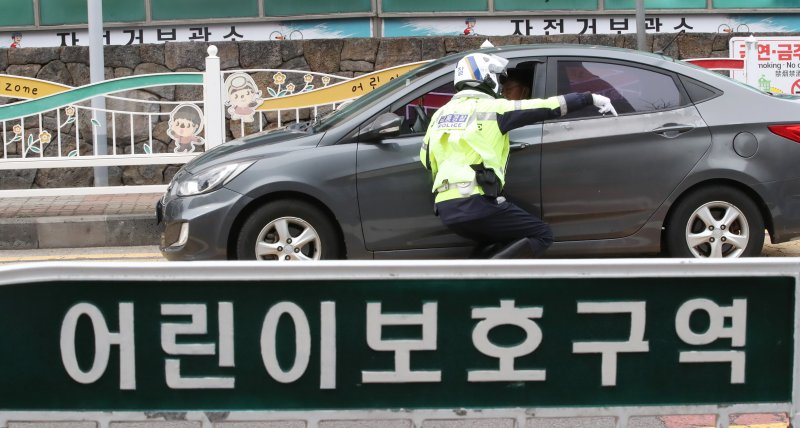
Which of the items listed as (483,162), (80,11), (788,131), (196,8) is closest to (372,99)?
(483,162)

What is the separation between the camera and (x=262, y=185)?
21.6 ft

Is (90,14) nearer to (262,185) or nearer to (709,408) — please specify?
(262,185)

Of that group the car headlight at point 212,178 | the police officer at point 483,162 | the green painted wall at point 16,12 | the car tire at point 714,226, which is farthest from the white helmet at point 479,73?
the green painted wall at point 16,12

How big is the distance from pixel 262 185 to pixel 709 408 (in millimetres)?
3593

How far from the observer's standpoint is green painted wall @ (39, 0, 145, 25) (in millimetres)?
13812

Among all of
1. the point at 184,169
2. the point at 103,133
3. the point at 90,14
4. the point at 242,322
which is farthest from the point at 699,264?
the point at 90,14

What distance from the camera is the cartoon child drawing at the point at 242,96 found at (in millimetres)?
10352

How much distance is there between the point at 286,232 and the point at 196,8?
7907 millimetres

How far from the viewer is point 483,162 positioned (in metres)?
5.83

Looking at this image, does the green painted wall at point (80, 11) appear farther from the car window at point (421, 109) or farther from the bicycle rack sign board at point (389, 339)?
the bicycle rack sign board at point (389, 339)

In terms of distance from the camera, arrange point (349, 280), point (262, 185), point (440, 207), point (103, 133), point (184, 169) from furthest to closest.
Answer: point (103, 133) < point (184, 169) < point (262, 185) < point (440, 207) < point (349, 280)

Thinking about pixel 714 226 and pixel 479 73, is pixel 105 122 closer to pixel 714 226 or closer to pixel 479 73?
pixel 479 73

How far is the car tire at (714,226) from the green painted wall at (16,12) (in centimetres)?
982

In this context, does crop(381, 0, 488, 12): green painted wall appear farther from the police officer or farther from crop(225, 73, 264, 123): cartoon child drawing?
the police officer
